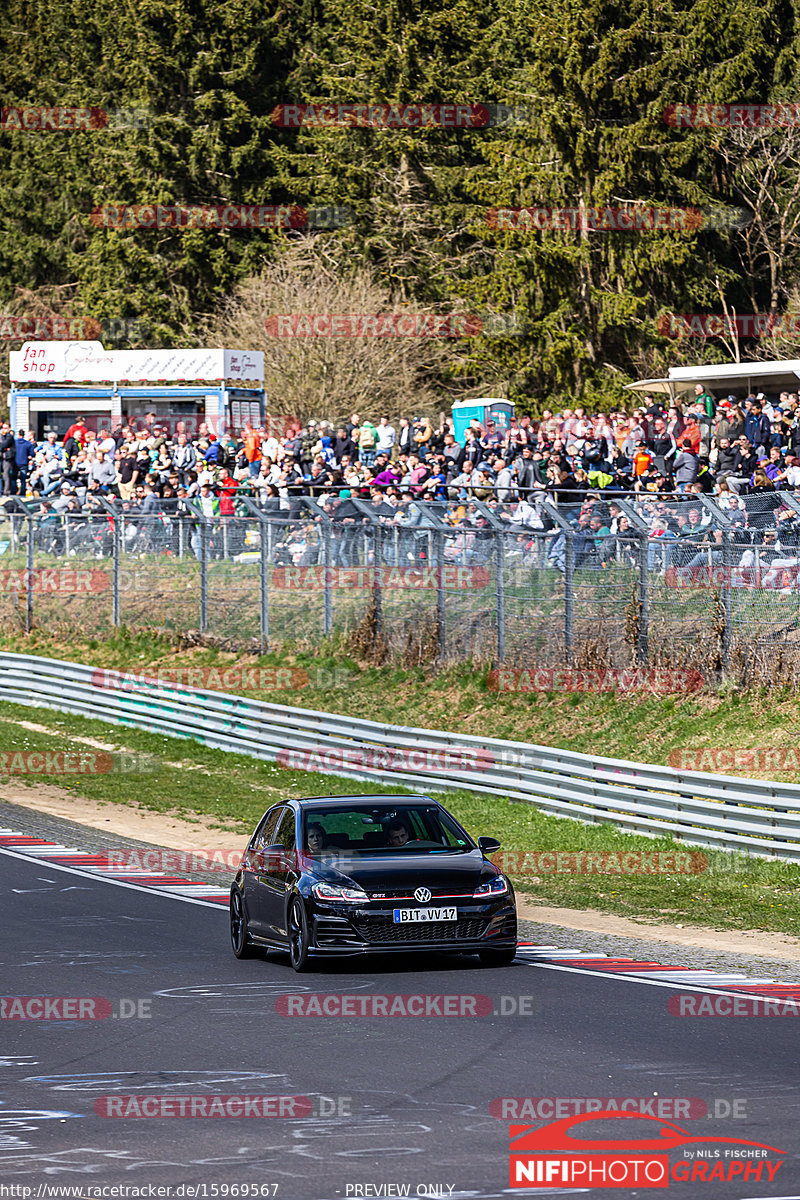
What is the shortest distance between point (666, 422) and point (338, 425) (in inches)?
978

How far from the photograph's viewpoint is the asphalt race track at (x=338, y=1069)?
26.4 feet

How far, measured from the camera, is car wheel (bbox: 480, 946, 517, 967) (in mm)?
13891

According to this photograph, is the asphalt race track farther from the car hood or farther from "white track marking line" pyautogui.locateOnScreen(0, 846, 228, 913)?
"white track marking line" pyautogui.locateOnScreen(0, 846, 228, 913)

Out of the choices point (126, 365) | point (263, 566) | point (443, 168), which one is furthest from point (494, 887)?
point (443, 168)

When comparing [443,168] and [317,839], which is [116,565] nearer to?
[317,839]

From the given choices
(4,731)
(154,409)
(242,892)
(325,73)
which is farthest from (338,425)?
(242,892)

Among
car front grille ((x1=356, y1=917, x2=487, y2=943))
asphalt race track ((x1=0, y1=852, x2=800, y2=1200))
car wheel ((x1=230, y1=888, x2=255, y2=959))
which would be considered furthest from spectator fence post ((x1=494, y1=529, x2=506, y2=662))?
car front grille ((x1=356, y1=917, x2=487, y2=943))

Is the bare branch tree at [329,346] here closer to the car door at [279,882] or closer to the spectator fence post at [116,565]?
the spectator fence post at [116,565]

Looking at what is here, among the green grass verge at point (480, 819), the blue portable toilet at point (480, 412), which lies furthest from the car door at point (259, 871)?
the blue portable toilet at point (480, 412)

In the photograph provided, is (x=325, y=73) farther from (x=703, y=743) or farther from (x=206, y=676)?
(x=703, y=743)

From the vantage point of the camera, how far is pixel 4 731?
32.2m

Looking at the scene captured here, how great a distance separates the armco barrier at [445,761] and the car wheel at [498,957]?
17.1 ft

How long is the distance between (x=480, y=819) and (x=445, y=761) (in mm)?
1726

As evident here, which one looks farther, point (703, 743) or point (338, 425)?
point (338, 425)
